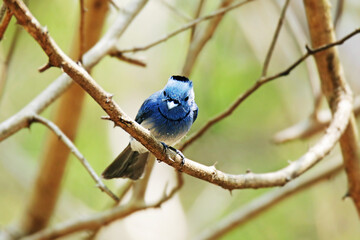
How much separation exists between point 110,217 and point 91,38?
173 centimetres

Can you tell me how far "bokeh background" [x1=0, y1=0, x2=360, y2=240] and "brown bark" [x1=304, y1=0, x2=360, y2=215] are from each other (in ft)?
7.07

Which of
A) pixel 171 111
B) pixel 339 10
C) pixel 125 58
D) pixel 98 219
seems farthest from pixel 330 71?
pixel 98 219

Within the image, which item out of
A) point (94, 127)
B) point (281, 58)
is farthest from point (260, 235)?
point (94, 127)

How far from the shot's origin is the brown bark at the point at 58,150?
4332 millimetres

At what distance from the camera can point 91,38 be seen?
4402mm

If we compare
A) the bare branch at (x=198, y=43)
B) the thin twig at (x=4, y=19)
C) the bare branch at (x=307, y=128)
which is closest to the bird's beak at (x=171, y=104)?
the thin twig at (x=4, y=19)

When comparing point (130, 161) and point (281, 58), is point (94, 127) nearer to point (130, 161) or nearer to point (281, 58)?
point (281, 58)

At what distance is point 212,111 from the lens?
597 centimetres

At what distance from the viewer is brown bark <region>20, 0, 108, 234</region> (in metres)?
4.33

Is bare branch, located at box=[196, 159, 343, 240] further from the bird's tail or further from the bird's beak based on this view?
the bird's beak

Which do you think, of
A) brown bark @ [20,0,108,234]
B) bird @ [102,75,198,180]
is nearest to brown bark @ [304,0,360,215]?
bird @ [102,75,198,180]

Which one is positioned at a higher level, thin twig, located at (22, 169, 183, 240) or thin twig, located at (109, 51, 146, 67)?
thin twig, located at (109, 51, 146, 67)

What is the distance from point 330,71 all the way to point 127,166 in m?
1.76

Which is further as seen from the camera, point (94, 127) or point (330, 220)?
point (94, 127)
